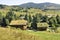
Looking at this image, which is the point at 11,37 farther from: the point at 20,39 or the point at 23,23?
the point at 23,23

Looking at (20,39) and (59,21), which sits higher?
(20,39)

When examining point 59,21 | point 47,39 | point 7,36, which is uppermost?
point 7,36

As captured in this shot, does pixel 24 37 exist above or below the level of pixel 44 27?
above

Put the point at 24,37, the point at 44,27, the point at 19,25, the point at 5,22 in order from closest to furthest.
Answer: the point at 24,37, the point at 19,25, the point at 44,27, the point at 5,22

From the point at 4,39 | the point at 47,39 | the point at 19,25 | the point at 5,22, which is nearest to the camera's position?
the point at 4,39

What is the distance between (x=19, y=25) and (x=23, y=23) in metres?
1.32

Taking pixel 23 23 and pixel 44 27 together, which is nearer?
pixel 23 23

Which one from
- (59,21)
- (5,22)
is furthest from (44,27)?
(5,22)

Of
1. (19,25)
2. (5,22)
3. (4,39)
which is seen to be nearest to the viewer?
(4,39)

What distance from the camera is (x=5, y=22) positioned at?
7275cm

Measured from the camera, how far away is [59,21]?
232ft

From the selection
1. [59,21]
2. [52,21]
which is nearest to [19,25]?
[52,21]

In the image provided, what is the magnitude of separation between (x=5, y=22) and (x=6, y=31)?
6296cm

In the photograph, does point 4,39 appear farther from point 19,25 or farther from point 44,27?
point 44,27
